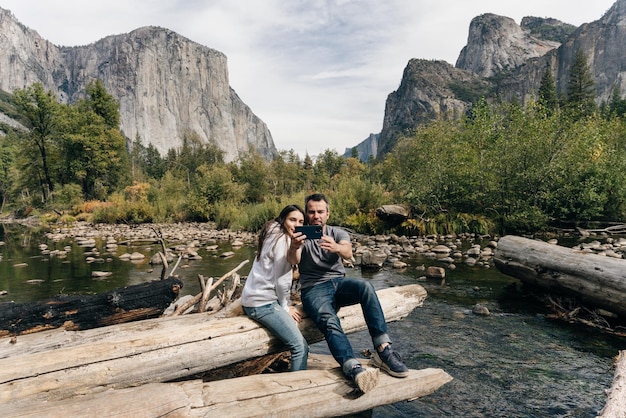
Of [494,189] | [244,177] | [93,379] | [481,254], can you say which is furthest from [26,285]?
[244,177]

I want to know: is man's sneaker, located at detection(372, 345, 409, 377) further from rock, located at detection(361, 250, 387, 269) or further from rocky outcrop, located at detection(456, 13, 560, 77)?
rocky outcrop, located at detection(456, 13, 560, 77)

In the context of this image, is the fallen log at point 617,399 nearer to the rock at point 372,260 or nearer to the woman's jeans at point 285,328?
the woman's jeans at point 285,328

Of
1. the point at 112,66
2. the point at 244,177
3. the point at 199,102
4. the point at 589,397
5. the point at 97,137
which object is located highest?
the point at 112,66

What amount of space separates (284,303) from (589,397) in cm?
342

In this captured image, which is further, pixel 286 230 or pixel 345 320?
pixel 345 320

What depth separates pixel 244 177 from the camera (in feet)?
125

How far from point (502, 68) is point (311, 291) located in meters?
195

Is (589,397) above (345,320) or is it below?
below

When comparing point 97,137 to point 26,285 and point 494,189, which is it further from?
point 494,189

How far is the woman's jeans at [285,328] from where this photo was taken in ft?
12.6

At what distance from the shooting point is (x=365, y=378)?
11.1ft

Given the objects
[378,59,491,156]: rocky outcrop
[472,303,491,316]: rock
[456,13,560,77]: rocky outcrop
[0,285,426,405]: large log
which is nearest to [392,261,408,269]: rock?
[472,303,491,316]: rock

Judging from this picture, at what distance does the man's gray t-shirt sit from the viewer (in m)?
4.36

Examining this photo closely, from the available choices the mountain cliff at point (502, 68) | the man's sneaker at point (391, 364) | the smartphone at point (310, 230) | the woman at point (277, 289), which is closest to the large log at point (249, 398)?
the man's sneaker at point (391, 364)
